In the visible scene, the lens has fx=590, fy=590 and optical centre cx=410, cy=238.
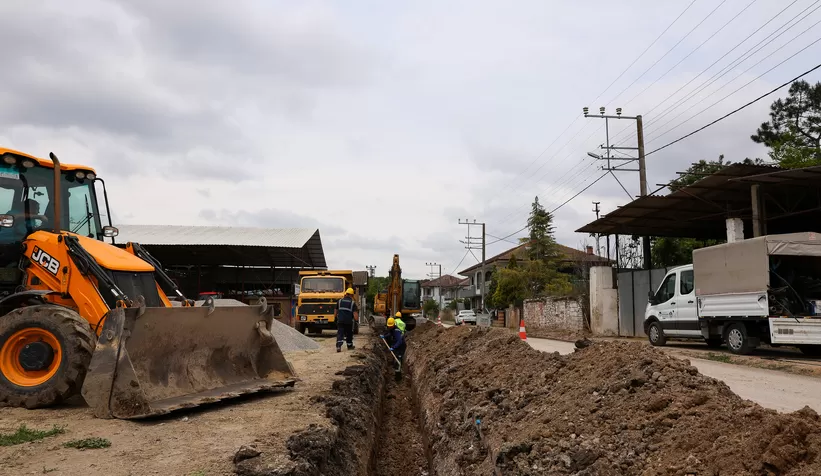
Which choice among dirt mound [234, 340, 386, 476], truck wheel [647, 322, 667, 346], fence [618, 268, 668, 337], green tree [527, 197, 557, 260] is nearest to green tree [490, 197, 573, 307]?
green tree [527, 197, 557, 260]

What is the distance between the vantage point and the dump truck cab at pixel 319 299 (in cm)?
2178

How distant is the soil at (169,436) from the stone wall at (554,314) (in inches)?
791

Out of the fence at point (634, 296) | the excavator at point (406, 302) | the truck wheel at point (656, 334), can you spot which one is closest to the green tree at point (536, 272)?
the excavator at point (406, 302)

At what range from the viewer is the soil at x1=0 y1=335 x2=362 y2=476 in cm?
452

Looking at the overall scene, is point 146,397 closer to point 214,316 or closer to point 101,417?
point 101,417

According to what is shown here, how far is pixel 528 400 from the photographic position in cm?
666

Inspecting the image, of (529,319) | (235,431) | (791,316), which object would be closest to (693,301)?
(791,316)

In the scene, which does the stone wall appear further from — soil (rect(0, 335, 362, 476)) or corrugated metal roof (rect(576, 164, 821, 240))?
soil (rect(0, 335, 362, 476))

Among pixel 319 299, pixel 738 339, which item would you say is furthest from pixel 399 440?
pixel 319 299

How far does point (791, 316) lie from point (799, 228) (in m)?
10.8

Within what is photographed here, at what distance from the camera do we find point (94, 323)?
700 centimetres

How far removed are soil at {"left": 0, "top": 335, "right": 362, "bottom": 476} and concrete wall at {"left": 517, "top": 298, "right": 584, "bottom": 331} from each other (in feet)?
65.9

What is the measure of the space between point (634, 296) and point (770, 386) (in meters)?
13.9

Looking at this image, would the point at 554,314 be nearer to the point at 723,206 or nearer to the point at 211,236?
the point at 723,206
